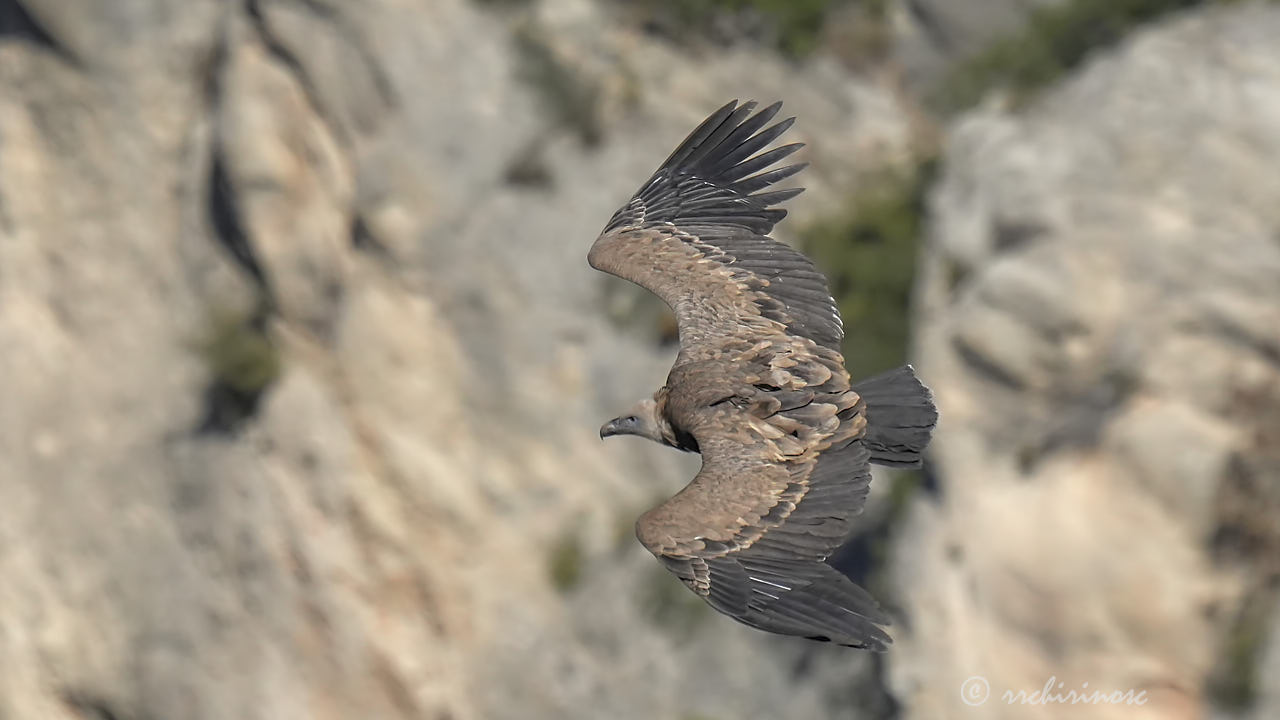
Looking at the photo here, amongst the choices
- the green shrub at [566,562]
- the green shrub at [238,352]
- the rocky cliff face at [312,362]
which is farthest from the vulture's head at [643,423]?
the green shrub at [238,352]

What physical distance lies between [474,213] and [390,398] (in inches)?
68.2

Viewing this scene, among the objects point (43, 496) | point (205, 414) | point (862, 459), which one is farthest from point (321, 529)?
point (862, 459)

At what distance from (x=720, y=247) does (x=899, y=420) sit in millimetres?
1443

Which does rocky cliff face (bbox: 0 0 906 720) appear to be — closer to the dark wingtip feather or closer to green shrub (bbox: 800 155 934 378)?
green shrub (bbox: 800 155 934 378)

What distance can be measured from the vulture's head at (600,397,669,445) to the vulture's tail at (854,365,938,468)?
3.47 feet

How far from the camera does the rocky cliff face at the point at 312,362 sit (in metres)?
13.0

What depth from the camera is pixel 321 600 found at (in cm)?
1297

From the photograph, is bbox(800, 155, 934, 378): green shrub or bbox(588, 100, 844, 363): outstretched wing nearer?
bbox(588, 100, 844, 363): outstretched wing

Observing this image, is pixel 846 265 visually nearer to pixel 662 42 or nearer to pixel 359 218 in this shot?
pixel 662 42

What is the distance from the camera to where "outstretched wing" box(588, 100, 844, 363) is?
7859 millimetres
